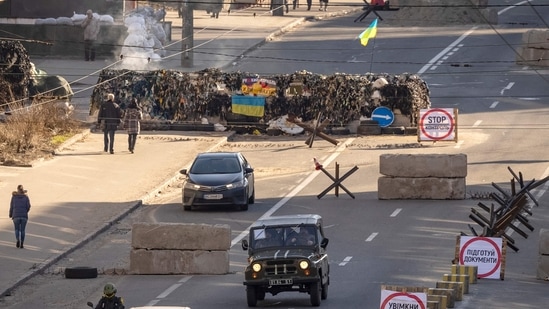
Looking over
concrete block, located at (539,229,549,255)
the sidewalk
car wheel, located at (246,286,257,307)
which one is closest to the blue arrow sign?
the sidewalk

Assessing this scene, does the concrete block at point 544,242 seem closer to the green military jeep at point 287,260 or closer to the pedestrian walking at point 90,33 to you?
the green military jeep at point 287,260

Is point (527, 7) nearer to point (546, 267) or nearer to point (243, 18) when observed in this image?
point (243, 18)

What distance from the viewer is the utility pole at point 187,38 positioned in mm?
64188

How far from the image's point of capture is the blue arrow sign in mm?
52469

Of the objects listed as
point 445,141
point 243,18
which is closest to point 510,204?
point 445,141

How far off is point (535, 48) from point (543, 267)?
35783 millimetres

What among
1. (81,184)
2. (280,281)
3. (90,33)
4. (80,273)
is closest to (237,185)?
(81,184)

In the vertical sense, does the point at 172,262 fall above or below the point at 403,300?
below

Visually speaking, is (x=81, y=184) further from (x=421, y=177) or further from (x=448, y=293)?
(x=448, y=293)

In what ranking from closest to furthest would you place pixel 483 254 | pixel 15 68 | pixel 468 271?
1. pixel 468 271
2. pixel 483 254
3. pixel 15 68

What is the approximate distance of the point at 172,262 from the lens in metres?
30.5

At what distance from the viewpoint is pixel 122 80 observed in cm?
5400

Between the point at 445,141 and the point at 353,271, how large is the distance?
20.7 m

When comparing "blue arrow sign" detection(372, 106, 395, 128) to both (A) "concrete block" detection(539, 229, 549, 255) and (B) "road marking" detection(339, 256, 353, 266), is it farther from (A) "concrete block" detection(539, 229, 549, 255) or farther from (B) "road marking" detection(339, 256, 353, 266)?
(A) "concrete block" detection(539, 229, 549, 255)
